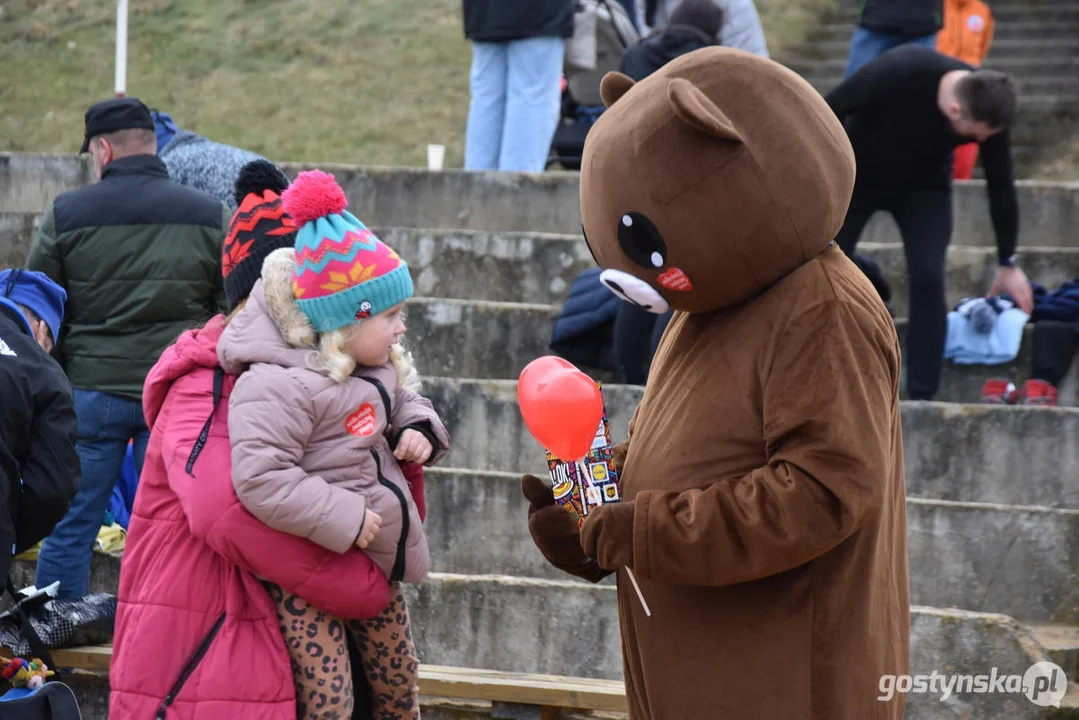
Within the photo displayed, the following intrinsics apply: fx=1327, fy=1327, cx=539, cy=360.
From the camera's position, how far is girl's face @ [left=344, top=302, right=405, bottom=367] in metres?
3.17

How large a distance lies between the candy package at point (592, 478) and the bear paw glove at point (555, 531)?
7 centimetres

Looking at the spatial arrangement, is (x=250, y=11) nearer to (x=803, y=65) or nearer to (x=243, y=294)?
(x=803, y=65)

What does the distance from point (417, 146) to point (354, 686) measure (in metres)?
10.6

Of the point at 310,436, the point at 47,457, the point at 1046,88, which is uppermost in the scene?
the point at 1046,88

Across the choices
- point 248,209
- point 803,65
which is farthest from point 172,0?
point 248,209

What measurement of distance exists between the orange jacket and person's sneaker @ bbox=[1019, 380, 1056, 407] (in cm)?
399

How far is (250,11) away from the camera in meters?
16.5

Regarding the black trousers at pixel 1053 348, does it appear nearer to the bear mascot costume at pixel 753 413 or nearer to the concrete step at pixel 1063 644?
the concrete step at pixel 1063 644

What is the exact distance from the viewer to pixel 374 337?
3.18 metres

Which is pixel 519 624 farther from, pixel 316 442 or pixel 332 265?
pixel 332 265

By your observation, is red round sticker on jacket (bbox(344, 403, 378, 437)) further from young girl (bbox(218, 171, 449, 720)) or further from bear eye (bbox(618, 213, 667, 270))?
bear eye (bbox(618, 213, 667, 270))

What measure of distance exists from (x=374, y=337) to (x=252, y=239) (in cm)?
47

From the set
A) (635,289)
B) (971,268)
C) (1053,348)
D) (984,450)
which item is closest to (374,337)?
(635,289)

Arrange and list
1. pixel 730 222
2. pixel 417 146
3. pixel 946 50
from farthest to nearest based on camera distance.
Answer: pixel 417 146 → pixel 946 50 → pixel 730 222
